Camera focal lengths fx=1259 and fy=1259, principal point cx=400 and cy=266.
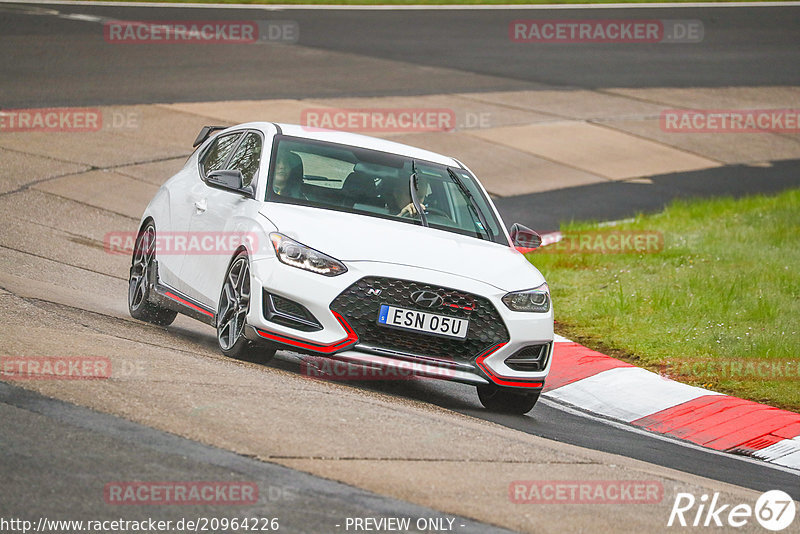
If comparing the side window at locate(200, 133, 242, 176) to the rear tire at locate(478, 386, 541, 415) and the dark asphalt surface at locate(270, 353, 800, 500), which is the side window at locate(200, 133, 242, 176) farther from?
the rear tire at locate(478, 386, 541, 415)

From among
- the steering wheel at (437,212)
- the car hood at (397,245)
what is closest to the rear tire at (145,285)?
the car hood at (397,245)

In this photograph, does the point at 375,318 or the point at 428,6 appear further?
the point at 428,6

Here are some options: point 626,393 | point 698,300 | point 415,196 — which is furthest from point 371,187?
point 698,300

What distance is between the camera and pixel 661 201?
19.0 meters

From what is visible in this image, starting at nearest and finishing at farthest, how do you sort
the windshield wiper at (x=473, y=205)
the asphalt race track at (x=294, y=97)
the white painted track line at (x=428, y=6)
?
the asphalt race track at (x=294, y=97)
the windshield wiper at (x=473, y=205)
the white painted track line at (x=428, y=6)

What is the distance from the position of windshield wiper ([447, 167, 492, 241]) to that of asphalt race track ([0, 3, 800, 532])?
3.98 ft

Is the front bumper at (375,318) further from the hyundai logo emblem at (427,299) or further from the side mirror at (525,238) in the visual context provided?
the side mirror at (525,238)

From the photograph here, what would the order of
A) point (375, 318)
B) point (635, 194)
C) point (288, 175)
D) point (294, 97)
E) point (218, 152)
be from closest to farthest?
point (375, 318) → point (288, 175) → point (218, 152) → point (635, 194) → point (294, 97)

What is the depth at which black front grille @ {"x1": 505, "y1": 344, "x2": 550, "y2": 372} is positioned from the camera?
8133 millimetres

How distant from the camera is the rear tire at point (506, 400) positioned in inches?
334

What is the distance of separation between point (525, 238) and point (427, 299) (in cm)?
171

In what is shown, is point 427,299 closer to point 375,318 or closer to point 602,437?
point 375,318

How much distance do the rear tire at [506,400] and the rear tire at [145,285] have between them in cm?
284

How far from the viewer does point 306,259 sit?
25.6ft
